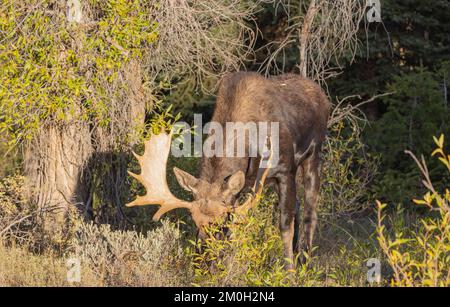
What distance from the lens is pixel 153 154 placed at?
9.23 m

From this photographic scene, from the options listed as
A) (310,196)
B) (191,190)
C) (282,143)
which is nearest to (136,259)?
(191,190)

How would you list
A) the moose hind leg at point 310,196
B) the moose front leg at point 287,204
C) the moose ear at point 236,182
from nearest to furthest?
1. the moose ear at point 236,182
2. the moose front leg at point 287,204
3. the moose hind leg at point 310,196

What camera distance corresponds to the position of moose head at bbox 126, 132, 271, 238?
881cm

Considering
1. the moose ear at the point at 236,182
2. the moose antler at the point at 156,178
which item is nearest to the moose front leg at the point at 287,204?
the moose ear at the point at 236,182

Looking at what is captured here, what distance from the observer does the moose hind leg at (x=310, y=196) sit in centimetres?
1150

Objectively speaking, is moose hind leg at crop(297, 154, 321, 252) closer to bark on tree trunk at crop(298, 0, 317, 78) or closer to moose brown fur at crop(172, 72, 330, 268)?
moose brown fur at crop(172, 72, 330, 268)

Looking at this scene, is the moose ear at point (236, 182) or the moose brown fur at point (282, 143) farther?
the moose brown fur at point (282, 143)

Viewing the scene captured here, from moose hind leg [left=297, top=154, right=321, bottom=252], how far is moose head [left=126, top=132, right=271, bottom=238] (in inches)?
97.9

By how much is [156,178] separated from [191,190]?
0.38 meters

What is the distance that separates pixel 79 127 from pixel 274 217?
114 inches

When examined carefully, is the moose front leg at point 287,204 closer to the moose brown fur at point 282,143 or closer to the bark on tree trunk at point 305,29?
the moose brown fur at point 282,143

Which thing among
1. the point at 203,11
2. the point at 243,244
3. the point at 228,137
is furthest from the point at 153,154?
the point at 203,11

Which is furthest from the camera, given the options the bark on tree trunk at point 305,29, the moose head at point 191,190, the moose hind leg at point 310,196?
the bark on tree trunk at point 305,29

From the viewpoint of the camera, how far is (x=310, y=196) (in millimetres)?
11711
